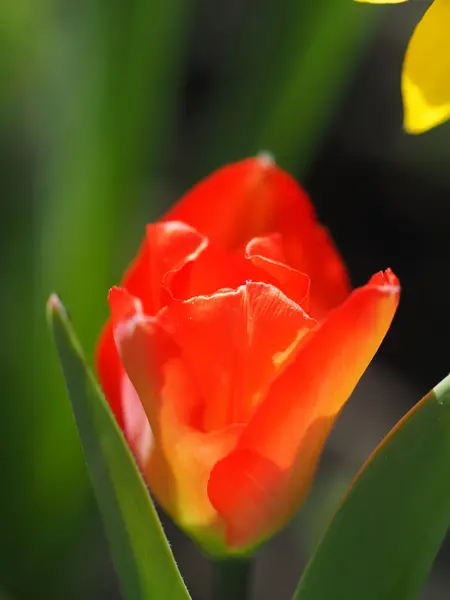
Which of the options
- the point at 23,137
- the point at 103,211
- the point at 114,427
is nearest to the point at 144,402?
the point at 114,427

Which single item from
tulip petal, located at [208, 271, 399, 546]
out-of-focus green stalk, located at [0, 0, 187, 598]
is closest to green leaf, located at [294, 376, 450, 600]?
tulip petal, located at [208, 271, 399, 546]

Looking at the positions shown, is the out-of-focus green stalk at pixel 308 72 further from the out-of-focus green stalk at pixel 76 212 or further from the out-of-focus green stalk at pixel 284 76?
the out-of-focus green stalk at pixel 76 212

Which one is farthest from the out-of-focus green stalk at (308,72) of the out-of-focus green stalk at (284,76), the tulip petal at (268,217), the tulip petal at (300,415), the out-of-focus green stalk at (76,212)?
the tulip petal at (300,415)

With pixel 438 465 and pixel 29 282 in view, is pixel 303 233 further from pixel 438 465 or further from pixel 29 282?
pixel 29 282

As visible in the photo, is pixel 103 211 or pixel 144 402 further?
pixel 103 211

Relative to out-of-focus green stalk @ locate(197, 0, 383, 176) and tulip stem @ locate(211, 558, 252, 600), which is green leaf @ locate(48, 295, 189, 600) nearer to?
tulip stem @ locate(211, 558, 252, 600)
